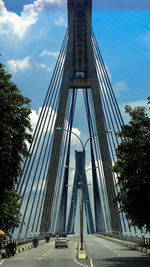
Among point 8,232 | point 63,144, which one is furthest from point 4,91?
point 63,144

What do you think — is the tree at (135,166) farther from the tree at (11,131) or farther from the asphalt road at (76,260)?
the tree at (11,131)

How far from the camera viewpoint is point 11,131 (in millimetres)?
22531

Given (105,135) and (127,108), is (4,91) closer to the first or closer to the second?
(127,108)

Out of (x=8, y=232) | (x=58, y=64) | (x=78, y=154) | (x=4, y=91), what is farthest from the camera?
(x=78, y=154)

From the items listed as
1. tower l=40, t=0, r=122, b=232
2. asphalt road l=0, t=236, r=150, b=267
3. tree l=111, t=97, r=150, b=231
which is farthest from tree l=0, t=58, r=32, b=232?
tower l=40, t=0, r=122, b=232

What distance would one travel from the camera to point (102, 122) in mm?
59094

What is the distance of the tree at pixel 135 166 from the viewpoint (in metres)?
26.4

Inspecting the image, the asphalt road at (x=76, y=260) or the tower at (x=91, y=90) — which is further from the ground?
the tower at (x=91, y=90)

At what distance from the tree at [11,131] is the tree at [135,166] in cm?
791

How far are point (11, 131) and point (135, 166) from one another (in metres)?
9.78

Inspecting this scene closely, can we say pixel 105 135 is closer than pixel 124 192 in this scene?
No

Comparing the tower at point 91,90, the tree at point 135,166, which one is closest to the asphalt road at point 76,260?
the tree at point 135,166

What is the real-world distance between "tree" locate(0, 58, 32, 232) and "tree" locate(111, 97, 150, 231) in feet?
26.0

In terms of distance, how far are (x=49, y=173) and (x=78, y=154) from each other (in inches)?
3769
